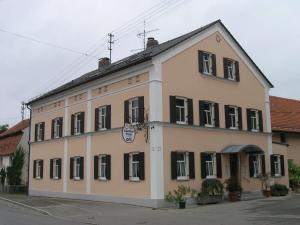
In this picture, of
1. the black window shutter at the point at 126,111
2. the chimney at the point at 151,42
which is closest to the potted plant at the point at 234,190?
the black window shutter at the point at 126,111

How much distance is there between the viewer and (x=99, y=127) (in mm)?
28297

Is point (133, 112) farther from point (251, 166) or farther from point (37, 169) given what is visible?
point (37, 169)

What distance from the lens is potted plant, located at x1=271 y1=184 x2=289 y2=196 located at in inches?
1116

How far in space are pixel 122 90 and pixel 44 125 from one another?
38.5 feet

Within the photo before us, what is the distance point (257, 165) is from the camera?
29.4 m

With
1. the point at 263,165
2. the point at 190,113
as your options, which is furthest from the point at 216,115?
the point at 263,165

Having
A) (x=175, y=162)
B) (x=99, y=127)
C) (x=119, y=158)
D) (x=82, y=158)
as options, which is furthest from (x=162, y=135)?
→ (x=82, y=158)

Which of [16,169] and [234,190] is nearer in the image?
[234,190]

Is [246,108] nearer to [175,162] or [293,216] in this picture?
[175,162]

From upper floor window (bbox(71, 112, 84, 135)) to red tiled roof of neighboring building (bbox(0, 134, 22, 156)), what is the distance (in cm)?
1272

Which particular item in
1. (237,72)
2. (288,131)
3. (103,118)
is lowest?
(288,131)

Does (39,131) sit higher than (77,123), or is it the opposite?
(39,131)

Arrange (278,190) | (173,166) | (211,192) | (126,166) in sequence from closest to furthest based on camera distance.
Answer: (173,166)
(211,192)
(126,166)
(278,190)

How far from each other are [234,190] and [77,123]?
38.7 ft
